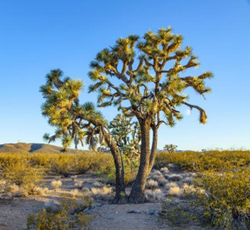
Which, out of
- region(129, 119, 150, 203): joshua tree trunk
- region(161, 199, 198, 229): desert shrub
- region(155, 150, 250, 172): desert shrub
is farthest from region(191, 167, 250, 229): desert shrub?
region(155, 150, 250, 172): desert shrub

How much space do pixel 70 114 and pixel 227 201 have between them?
5673mm

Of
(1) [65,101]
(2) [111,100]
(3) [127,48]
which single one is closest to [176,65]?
(3) [127,48]

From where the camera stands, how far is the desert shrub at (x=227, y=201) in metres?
6.94

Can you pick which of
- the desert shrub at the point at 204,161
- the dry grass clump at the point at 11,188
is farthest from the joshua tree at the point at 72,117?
the desert shrub at the point at 204,161

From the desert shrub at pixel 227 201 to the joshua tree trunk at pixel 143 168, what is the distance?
144 inches

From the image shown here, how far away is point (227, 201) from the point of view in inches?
281

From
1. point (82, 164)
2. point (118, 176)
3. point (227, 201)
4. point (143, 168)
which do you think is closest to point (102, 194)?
point (118, 176)

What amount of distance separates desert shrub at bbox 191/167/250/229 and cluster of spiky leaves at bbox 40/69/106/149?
4.54m

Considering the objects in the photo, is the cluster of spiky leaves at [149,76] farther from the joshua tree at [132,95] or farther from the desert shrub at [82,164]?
the desert shrub at [82,164]

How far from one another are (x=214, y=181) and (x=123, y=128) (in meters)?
9.53

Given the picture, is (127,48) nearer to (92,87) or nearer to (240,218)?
(92,87)

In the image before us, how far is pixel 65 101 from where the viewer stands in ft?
32.0

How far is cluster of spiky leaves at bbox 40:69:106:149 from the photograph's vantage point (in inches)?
385

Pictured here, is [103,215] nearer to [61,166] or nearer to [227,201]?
[227,201]
